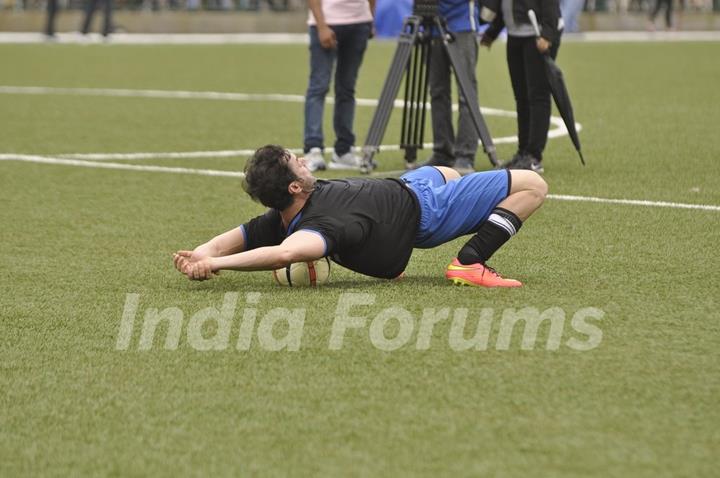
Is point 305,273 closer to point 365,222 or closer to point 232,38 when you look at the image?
point 365,222

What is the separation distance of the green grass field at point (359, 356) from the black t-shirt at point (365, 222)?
122 millimetres

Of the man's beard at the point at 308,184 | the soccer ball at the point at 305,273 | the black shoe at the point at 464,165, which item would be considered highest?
the man's beard at the point at 308,184

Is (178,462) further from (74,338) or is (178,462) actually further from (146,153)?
(146,153)

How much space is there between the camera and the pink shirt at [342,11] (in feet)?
34.5

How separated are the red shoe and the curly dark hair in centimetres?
75

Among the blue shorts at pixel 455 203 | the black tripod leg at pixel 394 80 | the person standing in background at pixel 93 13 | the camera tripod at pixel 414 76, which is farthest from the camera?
the person standing in background at pixel 93 13

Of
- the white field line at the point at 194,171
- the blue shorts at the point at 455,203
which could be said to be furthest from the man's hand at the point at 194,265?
the white field line at the point at 194,171

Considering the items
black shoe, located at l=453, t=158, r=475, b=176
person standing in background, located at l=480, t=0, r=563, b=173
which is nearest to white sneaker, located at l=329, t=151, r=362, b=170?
black shoe, located at l=453, t=158, r=475, b=176

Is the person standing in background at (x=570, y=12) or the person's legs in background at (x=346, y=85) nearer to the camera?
the person's legs in background at (x=346, y=85)

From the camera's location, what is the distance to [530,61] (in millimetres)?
10219

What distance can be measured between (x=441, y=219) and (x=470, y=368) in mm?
1556

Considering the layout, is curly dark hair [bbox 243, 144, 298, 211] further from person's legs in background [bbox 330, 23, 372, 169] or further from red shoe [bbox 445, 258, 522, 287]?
person's legs in background [bbox 330, 23, 372, 169]

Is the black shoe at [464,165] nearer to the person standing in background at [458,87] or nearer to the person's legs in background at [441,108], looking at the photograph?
the person standing in background at [458,87]

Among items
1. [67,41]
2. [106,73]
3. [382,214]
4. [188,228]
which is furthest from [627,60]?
[382,214]
